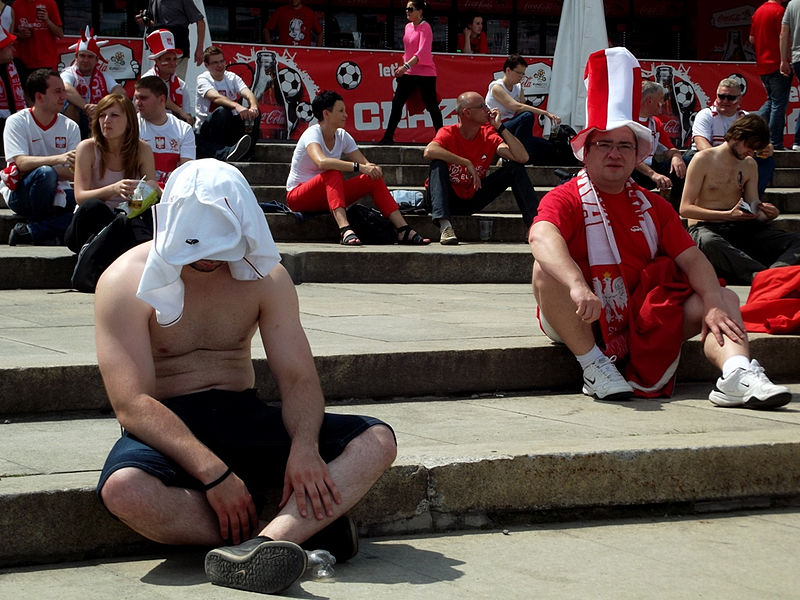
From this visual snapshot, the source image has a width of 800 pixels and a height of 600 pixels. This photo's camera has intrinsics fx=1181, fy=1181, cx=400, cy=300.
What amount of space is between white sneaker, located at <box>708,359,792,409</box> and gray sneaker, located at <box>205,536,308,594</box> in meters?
2.45

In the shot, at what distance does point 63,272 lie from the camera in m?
7.50

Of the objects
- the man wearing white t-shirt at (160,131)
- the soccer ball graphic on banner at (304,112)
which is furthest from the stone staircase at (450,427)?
the soccer ball graphic on banner at (304,112)

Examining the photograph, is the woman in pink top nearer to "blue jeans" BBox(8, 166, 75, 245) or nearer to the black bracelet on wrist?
"blue jeans" BBox(8, 166, 75, 245)

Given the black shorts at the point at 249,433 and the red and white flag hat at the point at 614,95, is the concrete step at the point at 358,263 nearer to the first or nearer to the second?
the red and white flag hat at the point at 614,95

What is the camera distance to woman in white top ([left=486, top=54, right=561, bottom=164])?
11406 millimetres

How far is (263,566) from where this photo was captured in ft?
9.68

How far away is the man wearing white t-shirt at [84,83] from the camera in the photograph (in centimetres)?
1058

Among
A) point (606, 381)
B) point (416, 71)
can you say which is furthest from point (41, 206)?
point (416, 71)

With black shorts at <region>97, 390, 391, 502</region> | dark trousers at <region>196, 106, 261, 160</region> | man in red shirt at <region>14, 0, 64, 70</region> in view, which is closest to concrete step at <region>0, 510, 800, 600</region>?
black shorts at <region>97, 390, 391, 502</region>

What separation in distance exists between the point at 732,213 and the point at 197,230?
5759 mm

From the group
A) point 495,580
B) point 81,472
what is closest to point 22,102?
point 81,472

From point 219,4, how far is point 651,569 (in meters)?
15.7

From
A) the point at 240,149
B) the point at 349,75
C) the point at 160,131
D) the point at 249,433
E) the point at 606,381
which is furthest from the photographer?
the point at 349,75

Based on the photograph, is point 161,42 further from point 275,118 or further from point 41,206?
point 41,206
